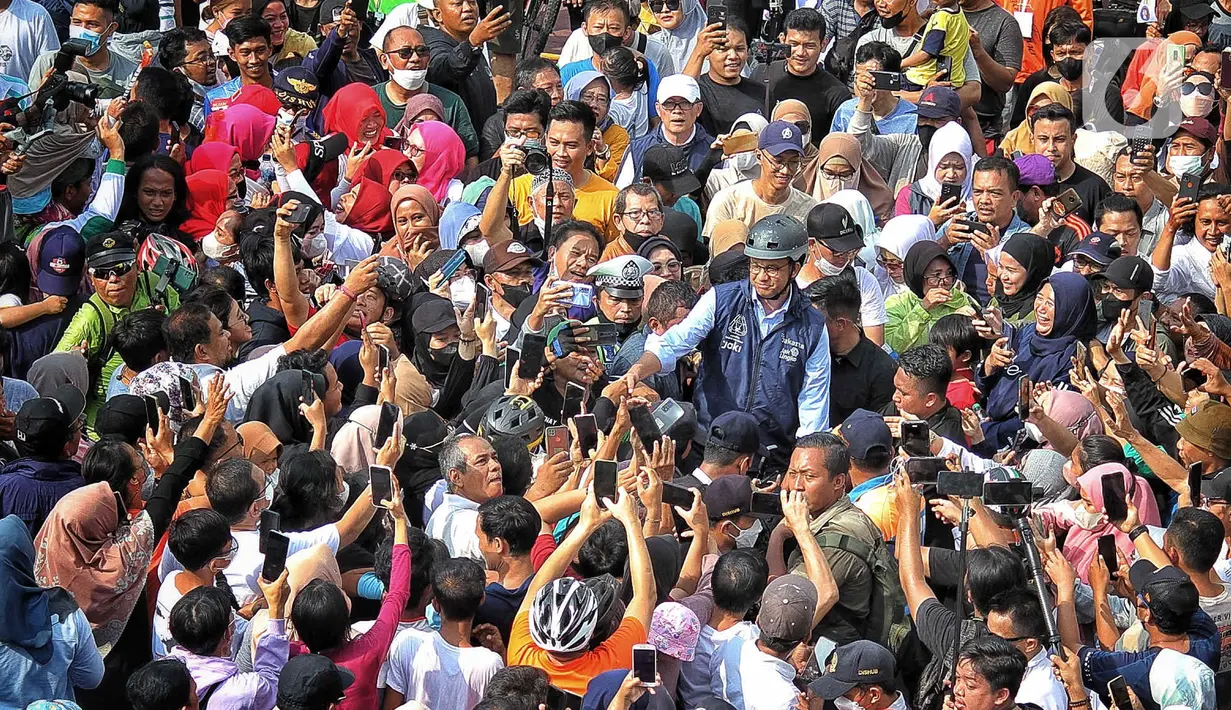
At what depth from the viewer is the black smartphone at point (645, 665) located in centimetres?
542

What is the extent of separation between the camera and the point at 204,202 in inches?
381

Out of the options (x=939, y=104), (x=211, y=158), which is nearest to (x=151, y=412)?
(x=211, y=158)

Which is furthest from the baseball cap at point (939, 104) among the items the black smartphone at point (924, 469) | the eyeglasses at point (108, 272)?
the eyeglasses at point (108, 272)

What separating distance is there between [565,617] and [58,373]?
10.2 feet

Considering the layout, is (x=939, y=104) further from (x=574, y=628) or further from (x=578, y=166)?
(x=574, y=628)

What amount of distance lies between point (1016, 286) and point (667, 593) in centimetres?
369

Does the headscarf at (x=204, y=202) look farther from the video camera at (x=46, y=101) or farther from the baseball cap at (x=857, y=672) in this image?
the baseball cap at (x=857, y=672)

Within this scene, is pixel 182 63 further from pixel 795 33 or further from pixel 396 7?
pixel 795 33

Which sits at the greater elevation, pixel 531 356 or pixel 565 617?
pixel 565 617

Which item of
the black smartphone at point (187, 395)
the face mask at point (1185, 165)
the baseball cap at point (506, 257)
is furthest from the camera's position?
the face mask at point (1185, 165)

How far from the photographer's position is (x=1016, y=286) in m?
9.52

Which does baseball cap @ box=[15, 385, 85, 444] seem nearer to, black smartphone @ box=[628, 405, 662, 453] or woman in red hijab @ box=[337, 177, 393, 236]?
black smartphone @ box=[628, 405, 662, 453]

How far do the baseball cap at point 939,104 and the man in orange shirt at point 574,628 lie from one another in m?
5.23

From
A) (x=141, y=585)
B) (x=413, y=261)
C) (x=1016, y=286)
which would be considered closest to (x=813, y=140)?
(x=1016, y=286)
